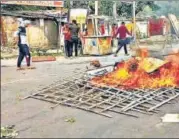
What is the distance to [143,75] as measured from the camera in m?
8.05

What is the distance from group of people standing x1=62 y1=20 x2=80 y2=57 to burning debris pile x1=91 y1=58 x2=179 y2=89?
6671 millimetres

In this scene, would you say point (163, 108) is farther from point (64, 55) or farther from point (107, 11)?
point (107, 11)

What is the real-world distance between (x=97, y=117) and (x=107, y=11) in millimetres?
13585

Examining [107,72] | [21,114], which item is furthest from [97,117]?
[107,72]

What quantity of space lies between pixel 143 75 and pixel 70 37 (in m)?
7.45

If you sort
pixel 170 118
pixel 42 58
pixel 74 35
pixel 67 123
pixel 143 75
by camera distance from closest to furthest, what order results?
pixel 67 123 → pixel 170 118 → pixel 143 75 → pixel 42 58 → pixel 74 35

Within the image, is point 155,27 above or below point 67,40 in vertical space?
above

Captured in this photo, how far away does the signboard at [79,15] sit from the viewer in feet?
54.8

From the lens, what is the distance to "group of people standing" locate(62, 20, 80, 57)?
1470 cm

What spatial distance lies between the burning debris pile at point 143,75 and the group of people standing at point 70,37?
6671 millimetres

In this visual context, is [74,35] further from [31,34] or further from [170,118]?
[31,34]

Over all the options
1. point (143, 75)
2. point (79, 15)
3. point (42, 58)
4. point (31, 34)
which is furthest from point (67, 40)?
point (31, 34)

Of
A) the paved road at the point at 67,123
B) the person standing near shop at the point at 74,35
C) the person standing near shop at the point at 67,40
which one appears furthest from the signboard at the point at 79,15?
the paved road at the point at 67,123

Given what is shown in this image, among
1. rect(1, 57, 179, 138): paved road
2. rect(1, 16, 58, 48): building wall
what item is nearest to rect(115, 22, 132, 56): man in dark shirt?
rect(1, 16, 58, 48): building wall
